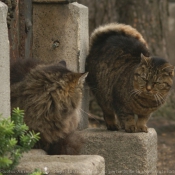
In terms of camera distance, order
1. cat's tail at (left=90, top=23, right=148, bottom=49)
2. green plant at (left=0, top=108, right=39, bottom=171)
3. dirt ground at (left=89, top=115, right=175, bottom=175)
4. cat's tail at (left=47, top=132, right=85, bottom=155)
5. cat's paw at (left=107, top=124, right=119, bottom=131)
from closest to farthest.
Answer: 1. green plant at (left=0, top=108, right=39, bottom=171)
2. cat's tail at (left=47, top=132, right=85, bottom=155)
3. cat's paw at (left=107, top=124, right=119, bottom=131)
4. cat's tail at (left=90, top=23, right=148, bottom=49)
5. dirt ground at (left=89, top=115, right=175, bottom=175)

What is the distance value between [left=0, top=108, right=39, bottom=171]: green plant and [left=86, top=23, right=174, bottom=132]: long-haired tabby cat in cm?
174

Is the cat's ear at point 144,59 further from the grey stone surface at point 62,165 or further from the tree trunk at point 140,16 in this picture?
the tree trunk at point 140,16

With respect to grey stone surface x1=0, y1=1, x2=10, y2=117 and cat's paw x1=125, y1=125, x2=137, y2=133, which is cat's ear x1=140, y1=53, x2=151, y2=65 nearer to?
cat's paw x1=125, y1=125, x2=137, y2=133

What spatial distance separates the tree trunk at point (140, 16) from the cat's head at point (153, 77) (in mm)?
3294

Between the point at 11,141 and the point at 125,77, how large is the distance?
2.21 metres

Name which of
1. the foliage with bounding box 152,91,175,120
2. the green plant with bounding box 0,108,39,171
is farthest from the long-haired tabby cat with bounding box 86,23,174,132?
the foliage with bounding box 152,91,175,120

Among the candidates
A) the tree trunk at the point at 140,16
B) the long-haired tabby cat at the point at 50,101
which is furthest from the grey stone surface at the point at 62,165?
the tree trunk at the point at 140,16

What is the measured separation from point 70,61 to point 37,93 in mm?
1228

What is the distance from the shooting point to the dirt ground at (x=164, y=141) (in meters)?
7.24

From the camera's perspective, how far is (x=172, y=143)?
8.27 meters

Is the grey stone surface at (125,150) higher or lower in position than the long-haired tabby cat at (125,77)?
lower

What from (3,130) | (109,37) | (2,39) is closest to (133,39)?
(109,37)

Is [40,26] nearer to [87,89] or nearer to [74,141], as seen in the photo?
[87,89]

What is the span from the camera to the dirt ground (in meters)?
7.24
